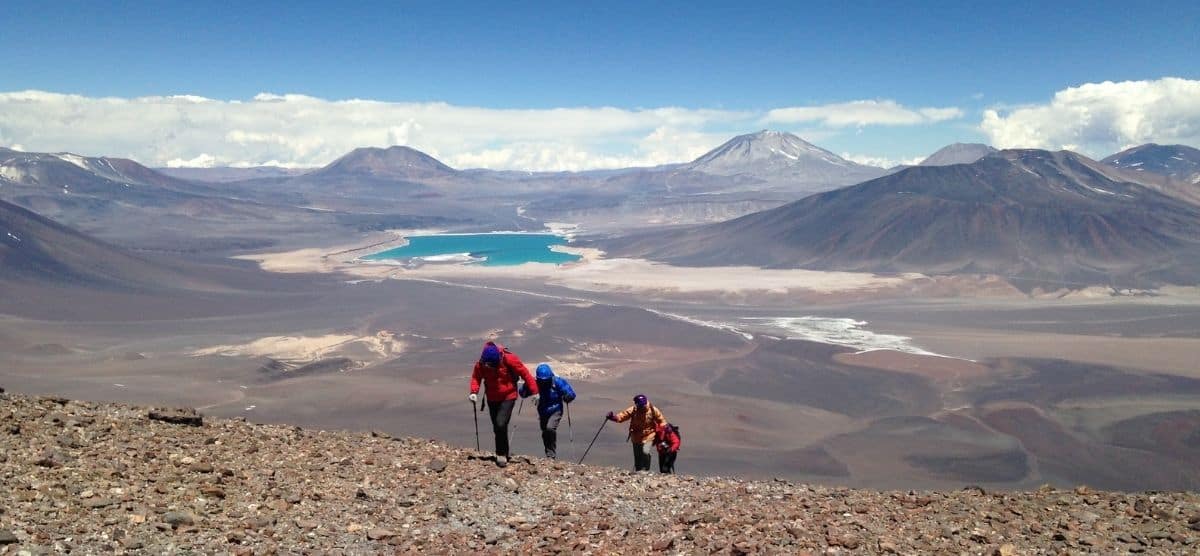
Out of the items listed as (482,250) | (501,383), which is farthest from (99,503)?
(482,250)

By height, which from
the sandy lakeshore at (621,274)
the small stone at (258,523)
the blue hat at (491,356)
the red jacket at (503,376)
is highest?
the blue hat at (491,356)

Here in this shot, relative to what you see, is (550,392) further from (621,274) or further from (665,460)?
(621,274)

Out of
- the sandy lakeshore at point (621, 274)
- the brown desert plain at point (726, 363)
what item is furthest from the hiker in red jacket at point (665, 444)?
the sandy lakeshore at point (621, 274)

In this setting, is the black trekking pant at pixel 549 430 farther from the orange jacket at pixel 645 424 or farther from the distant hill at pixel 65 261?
the distant hill at pixel 65 261

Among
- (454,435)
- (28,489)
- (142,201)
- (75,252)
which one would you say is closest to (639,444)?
(28,489)

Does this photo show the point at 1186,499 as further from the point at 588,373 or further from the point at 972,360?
the point at 972,360

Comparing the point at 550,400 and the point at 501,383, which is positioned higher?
the point at 501,383

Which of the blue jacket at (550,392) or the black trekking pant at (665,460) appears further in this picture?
the black trekking pant at (665,460)
